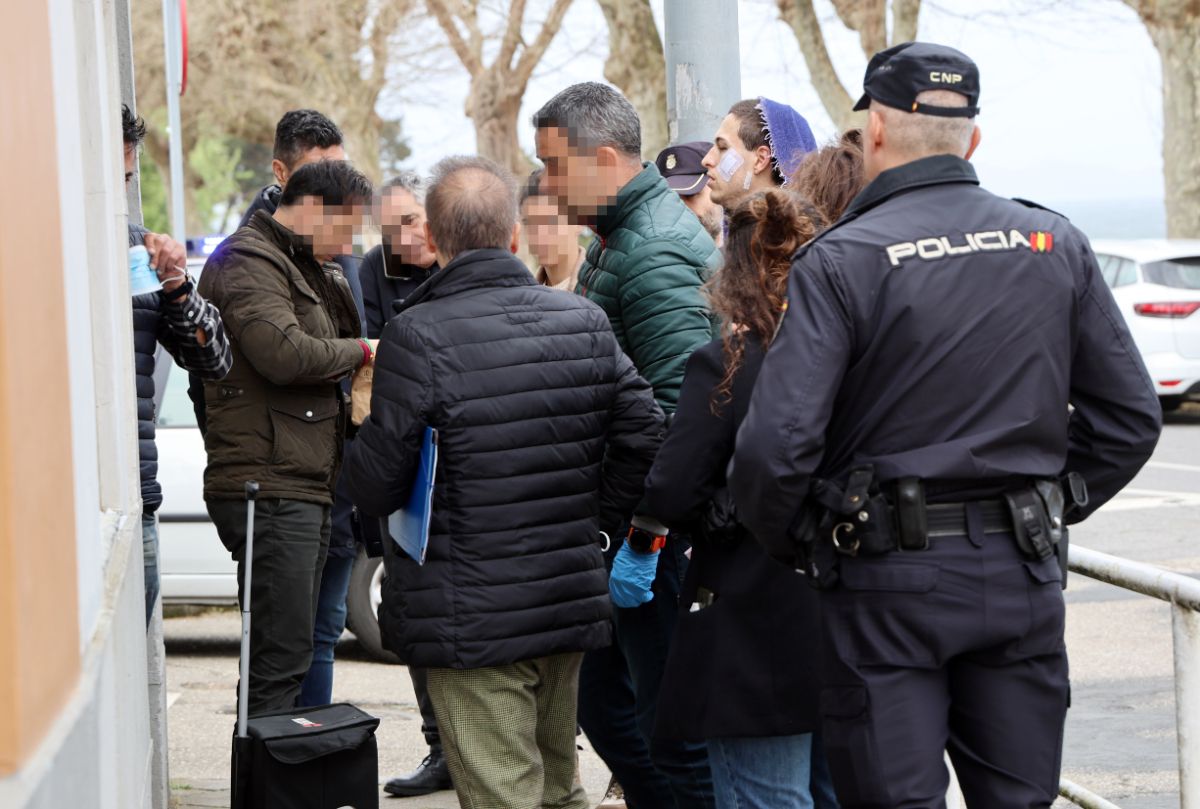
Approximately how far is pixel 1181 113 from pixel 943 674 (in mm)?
20977

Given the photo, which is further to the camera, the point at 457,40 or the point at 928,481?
the point at 457,40

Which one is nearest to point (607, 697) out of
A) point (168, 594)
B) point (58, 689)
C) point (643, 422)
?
point (643, 422)

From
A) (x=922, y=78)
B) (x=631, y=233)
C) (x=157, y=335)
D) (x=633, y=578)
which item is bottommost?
(x=633, y=578)

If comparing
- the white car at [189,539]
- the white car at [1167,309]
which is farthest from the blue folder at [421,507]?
the white car at [1167,309]

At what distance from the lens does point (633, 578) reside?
3.83m

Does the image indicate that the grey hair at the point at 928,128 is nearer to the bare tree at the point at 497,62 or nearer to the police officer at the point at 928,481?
the police officer at the point at 928,481

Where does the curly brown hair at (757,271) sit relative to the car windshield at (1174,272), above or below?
above

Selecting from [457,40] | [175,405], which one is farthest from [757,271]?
[457,40]

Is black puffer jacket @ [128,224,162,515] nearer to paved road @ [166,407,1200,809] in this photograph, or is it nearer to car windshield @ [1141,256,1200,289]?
paved road @ [166,407,1200,809]

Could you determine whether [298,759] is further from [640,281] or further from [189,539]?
[189,539]

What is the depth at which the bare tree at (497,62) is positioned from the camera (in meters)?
21.8

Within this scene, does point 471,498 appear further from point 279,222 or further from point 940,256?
point 279,222

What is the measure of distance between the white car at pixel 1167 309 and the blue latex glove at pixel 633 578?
13236 millimetres

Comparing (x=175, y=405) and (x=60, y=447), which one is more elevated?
(x=60, y=447)
